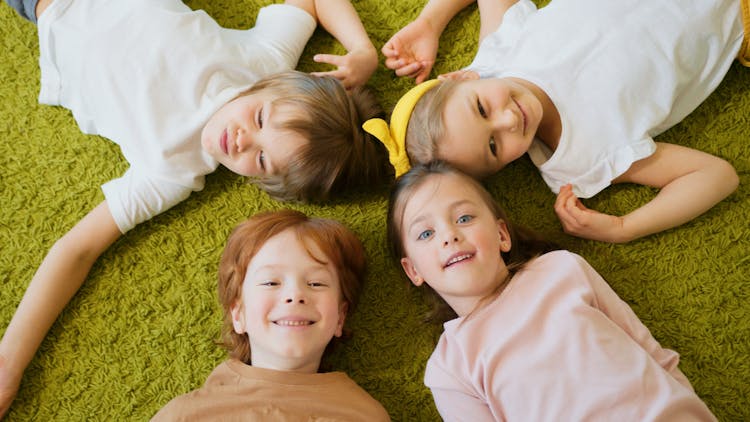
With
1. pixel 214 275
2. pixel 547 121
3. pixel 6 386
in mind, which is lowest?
pixel 6 386

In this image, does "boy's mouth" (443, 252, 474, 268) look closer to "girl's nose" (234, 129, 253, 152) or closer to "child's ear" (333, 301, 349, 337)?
"child's ear" (333, 301, 349, 337)

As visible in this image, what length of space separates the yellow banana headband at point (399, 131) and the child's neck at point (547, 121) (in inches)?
9.0

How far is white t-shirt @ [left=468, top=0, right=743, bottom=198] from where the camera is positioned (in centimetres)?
126

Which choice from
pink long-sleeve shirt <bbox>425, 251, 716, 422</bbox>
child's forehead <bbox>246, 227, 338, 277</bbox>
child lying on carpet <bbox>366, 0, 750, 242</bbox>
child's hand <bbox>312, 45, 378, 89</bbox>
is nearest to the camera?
A: pink long-sleeve shirt <bbox>425, 251, 716, 422</bbox>

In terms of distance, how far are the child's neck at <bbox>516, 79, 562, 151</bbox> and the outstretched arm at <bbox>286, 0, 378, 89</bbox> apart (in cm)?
37

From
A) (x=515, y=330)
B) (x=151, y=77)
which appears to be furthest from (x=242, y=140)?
(x=515, y=330)

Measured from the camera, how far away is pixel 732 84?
1386 mm

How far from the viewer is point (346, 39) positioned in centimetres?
143

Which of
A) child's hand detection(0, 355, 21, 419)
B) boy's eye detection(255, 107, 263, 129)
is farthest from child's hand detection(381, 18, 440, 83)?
child's hand detection(0, 355, 21, 419)

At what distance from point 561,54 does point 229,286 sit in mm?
902

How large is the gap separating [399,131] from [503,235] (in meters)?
0.31

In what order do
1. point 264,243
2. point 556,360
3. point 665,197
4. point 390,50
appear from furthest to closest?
point 390,50 → point 665,197 → point 264,243 → point 556,360

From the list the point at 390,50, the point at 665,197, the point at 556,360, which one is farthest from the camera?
the point at 390,50

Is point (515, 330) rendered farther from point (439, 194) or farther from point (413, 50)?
point (413, 50)
